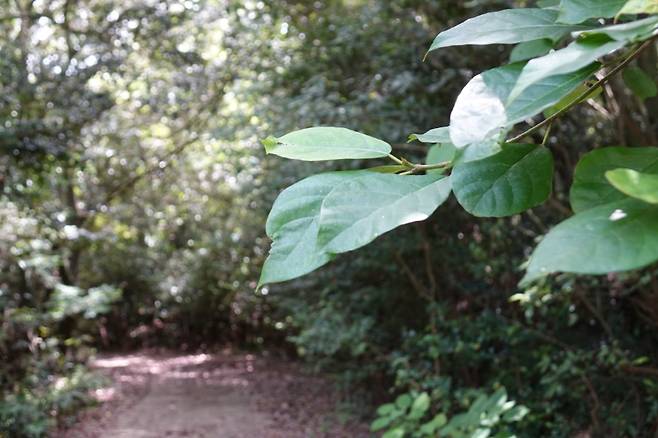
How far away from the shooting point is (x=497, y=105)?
614 mm

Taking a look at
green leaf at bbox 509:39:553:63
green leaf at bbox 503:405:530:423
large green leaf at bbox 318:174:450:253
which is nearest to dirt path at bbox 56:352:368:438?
green leaf at bbox 503:405:530:423

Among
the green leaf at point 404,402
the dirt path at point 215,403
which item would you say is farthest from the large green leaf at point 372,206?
the dirt path at point 215,403

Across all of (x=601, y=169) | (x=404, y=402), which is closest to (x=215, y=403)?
(x=404, y=402)

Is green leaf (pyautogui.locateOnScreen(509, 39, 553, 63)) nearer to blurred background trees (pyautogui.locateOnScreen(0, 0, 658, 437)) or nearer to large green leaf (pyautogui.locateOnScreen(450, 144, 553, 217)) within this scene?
large green leaf (pyautogui.locateOnScreen(450, 144, 553, 217))

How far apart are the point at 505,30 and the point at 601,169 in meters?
0.18

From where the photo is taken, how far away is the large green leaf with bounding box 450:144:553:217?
2.27ft

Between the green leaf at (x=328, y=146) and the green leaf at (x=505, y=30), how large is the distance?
0.12 m

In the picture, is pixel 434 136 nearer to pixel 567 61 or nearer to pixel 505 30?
pixel 505 30

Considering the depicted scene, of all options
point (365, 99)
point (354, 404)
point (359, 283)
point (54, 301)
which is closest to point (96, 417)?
point (54, 301)

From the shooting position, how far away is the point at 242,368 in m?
11.4

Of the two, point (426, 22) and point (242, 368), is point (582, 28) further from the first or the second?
point (242, 368)

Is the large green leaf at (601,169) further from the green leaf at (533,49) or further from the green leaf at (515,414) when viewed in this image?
the green leaf at (515,414)

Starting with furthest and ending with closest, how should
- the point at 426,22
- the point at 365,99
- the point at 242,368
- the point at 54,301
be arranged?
the point at 242,368 → the point at 54,301 → the point at 426,22 → the point at 365,99

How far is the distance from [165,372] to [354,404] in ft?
17.1
